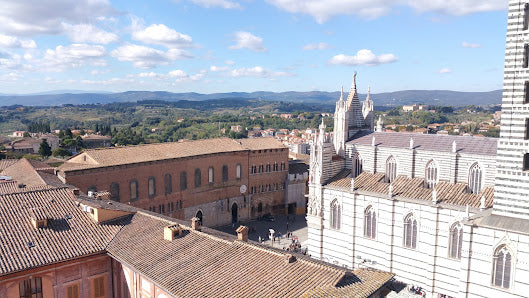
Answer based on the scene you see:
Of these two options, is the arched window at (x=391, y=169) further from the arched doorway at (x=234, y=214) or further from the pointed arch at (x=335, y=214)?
the arched doorway at (x=234, y=214)

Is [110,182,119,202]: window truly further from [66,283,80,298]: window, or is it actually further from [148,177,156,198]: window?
[66,283,80,298]: window

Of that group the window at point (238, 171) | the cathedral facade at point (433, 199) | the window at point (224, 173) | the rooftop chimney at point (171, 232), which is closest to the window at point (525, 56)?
the cathedral facade at point (433, 199)

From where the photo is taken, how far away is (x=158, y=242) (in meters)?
18.9

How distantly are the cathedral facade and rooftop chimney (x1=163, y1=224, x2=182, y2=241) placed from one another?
1411cm

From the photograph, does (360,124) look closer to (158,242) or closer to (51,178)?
(158,242)

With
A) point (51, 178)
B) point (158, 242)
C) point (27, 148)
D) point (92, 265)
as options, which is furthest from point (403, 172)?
point (27, 148)

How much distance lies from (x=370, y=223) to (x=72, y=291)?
1994 centimetres

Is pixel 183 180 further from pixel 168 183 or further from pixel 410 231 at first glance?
pixel 410 231

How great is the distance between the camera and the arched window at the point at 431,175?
2866 cm

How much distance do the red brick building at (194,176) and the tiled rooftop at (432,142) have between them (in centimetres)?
1532

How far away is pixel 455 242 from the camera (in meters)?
24.6

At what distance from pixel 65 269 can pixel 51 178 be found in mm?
14454

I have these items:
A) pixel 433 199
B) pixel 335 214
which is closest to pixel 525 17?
pixel 433 199

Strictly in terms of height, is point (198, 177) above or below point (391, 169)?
below
